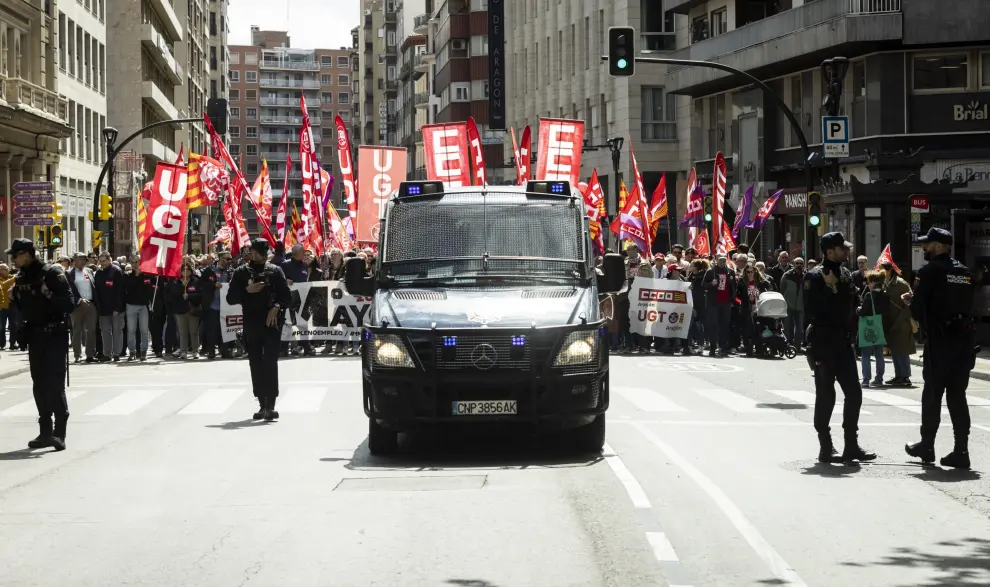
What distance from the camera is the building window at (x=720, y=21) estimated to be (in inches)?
2012

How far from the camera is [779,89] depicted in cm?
4694

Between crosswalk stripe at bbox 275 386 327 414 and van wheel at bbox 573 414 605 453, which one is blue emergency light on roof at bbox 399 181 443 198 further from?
crosswalk stripe at bbox 275 386 327 414

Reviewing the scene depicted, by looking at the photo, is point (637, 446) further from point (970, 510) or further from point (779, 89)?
point (779, 89)

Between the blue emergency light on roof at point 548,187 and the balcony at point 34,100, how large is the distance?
32883 millimetres

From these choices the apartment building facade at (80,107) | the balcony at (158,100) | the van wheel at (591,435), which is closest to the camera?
the van wheel at (591,435)

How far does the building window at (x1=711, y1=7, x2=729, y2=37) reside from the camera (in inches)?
2012

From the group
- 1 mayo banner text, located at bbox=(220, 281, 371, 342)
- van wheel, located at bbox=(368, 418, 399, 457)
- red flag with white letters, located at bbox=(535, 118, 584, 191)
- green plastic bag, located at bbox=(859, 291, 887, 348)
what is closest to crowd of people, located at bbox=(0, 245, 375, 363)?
1 mayo banner text, located at bbox=(220, 281, 371, 342)

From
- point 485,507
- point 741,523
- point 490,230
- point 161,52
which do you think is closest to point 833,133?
point 490,230

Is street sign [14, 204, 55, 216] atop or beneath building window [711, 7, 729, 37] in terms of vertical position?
beneath

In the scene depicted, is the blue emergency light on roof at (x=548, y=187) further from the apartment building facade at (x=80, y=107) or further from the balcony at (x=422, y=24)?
the balcony at (x=422, y=24)

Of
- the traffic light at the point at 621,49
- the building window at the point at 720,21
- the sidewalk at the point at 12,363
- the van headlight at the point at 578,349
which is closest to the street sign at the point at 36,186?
the sidewalk at the point at 12,363

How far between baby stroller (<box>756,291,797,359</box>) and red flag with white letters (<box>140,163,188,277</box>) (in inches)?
411

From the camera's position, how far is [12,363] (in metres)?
27.0

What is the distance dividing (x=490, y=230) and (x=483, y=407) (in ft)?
6.73
